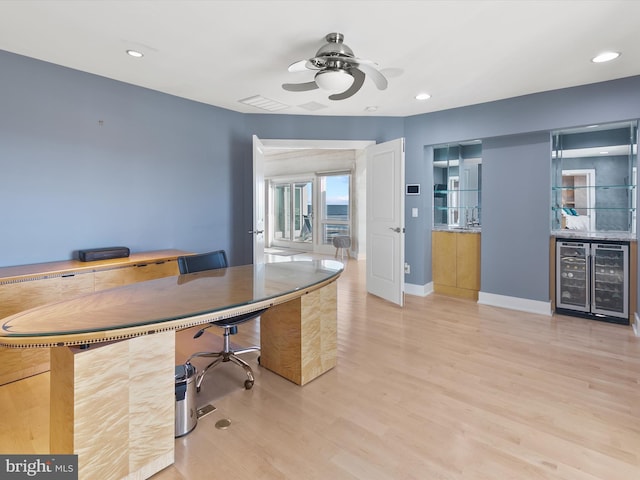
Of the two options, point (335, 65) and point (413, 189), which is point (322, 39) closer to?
point (335, 65)

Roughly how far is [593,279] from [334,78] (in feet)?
11.8

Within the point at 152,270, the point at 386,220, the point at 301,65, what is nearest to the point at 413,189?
the point at 386,220

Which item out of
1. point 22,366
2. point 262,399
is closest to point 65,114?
point 22,366

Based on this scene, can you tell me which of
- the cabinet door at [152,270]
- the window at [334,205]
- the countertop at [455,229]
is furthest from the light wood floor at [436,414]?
the window at [334,205]

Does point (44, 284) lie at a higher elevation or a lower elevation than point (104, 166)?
lower

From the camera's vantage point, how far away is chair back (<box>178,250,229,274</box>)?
2.63m

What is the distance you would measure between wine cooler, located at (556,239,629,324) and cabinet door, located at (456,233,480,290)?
0.94 metres

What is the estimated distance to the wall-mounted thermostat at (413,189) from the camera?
4.93 metres

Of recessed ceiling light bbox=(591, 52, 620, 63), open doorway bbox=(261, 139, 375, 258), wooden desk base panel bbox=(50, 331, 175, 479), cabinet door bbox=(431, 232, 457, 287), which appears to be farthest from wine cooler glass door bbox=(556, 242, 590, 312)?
open doorway bbox=(261, 139, 375, 258)

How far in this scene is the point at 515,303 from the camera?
14.1ft

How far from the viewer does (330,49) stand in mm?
2420

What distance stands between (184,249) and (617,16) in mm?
4422

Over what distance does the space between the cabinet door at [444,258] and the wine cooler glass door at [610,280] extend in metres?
1.59

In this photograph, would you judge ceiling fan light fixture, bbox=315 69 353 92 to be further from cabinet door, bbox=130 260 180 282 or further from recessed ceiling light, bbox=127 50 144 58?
cabinet door, bbox=130 260 180 282
